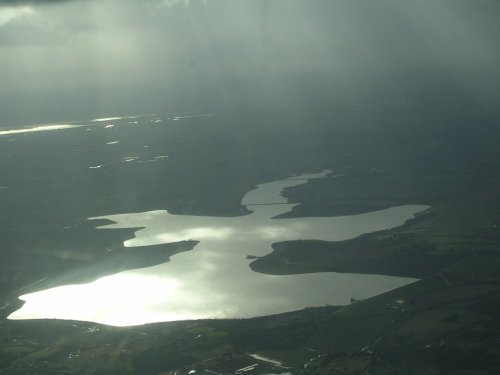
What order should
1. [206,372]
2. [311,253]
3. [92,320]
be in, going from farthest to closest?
1. [311,253]
2. [92,320]
3. [206,372]

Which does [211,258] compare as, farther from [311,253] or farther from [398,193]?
[398,193]

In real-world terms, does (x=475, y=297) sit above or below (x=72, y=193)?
below

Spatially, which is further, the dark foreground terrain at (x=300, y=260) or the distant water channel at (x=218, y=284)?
the distant water channel at (x=218, y=284)

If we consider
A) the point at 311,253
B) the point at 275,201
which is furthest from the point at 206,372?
the point at 275,201

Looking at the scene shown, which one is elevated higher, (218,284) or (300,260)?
(300,260)

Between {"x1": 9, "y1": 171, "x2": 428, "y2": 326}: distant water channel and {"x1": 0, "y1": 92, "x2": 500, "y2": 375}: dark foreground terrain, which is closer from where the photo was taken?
{"x1": 0, "y1": 92, "x2": 500, "y2": 375}: dark foreground terrain
